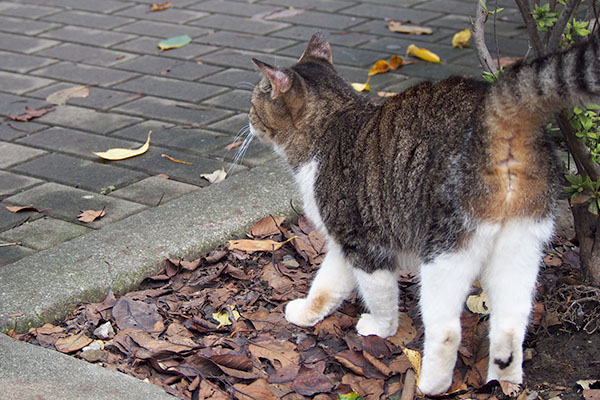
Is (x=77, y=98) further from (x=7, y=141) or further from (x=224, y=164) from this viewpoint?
(x=224, y=164)

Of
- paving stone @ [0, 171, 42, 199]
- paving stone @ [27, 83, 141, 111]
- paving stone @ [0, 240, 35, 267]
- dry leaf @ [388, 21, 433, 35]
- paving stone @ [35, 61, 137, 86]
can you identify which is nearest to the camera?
paving stone @ [0, 240, 35, 267]

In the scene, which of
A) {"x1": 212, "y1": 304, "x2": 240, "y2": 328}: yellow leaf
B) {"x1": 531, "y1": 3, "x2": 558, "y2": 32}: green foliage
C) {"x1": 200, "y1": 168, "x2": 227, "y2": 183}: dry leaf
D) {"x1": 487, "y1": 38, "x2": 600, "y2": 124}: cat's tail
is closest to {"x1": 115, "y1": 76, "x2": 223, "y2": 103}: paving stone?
{"x1": 200, "y1": 168, "x2": 227, "y2": 183}: dry leaf

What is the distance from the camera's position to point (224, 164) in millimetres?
4609

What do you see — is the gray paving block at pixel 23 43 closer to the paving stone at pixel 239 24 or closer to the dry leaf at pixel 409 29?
the paving stone at pixel 239 24

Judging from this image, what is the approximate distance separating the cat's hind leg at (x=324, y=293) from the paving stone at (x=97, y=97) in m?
2.65

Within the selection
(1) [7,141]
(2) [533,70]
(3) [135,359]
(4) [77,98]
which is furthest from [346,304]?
(4) [77,98]

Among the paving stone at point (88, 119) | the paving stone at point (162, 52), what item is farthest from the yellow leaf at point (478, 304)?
the paving stone at point (162, 52)

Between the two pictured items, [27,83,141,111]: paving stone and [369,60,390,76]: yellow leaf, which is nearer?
[27,83,141,111]: paving stone

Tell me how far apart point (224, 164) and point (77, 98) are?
1555 millimetres

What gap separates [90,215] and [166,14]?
366 cm

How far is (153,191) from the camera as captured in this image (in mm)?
4332

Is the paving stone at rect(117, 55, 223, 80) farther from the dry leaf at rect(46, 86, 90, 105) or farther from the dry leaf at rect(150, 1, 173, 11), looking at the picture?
the dry leaf at rect(150, 1, 173, 11)

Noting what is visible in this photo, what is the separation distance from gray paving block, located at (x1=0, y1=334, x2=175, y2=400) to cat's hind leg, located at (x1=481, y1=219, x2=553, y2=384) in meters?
1.11

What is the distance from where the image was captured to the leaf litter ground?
2938 mm
